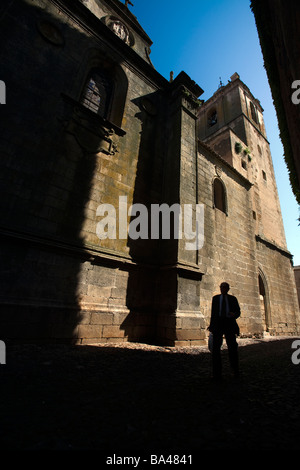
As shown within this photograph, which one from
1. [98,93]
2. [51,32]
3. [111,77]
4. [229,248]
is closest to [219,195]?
[229,248]

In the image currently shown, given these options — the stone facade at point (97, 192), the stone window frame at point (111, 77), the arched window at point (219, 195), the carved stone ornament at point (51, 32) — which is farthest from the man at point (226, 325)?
the carved stone ornament at point (51, 32)

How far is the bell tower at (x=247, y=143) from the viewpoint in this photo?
14.2 metres

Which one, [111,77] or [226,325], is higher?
[111,77]

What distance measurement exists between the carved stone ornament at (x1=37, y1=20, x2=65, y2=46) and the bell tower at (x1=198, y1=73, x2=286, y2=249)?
10.8 meters

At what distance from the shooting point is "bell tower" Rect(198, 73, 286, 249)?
561 inches

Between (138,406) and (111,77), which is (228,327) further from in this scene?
(111,77)

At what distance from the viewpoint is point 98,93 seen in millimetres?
7820

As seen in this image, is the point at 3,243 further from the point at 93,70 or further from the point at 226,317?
the point at 93,70

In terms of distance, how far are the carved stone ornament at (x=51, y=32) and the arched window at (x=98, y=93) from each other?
129 cm

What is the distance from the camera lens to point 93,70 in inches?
314

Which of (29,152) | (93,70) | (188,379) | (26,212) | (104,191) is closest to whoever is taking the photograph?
(188,379)

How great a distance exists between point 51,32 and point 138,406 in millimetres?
9651
